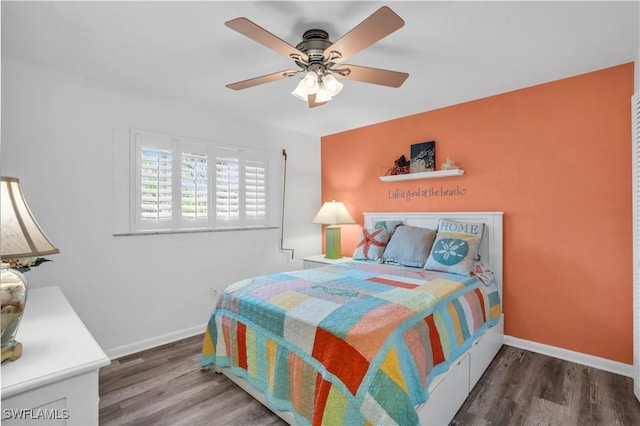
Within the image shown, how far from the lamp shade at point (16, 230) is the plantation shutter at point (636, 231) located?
123 inches

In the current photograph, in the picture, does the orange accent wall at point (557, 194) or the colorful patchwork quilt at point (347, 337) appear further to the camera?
the orange accent wall at point (557, 194)

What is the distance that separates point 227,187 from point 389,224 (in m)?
1.81

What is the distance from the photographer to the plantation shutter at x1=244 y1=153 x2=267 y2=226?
3652mm

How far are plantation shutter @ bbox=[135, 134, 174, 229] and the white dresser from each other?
1.81 metres

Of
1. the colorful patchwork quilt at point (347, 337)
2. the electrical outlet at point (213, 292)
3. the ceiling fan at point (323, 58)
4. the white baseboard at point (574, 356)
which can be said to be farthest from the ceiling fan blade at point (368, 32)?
the white baseboard at point (574, 356)

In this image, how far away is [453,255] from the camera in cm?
272

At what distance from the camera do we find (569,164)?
2615mm

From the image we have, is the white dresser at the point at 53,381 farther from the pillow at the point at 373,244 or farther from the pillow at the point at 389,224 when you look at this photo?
the pillow at the point at 389,224

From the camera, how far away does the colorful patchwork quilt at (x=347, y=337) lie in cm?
144

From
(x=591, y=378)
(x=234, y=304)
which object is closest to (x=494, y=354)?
(x=591, y=378)

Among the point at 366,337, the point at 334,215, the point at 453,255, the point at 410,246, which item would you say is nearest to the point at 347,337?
the point at 366,337

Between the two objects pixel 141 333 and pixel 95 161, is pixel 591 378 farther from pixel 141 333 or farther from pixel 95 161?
pixel 95 161

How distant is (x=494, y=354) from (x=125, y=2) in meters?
3.51

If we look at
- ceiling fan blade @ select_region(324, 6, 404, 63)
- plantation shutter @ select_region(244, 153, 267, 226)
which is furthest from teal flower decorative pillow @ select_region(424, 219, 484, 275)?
plantation shutter @ select_region(244, 153, 267, 226)
